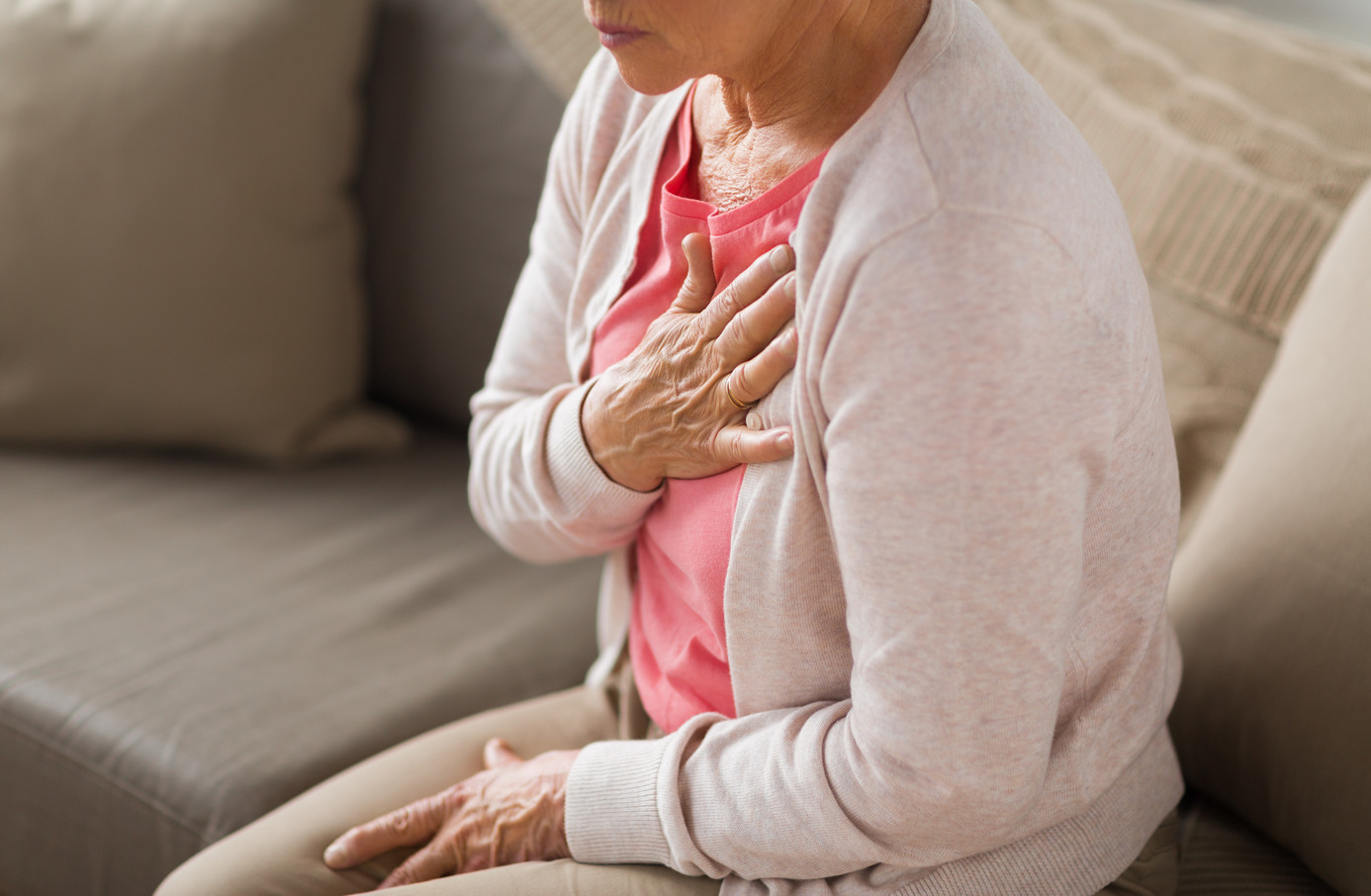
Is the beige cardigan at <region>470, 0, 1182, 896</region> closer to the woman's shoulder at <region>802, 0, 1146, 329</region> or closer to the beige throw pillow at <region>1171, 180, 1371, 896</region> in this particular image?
the woman's shoulder at <region>802, 0, 1146, 329</region>

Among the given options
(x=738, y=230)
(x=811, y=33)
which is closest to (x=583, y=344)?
(x=738, y=230)

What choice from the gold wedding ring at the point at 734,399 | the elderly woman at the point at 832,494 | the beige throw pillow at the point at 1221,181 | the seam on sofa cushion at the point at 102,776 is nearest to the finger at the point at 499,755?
the elderly woman at the point at 832,494

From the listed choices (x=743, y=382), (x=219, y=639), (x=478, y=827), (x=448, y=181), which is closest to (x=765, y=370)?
(x=743, y=382)

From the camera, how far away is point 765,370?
0.71 meters

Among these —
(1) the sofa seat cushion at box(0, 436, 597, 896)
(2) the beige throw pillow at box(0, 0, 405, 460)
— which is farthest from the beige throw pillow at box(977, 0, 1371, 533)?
(2) the beige throw pillow at box(0, 0, 405, 460)

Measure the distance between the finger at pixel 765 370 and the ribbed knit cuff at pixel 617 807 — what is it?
262mm

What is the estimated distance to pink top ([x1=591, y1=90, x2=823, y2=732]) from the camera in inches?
29.0

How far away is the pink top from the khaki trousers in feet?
0.40

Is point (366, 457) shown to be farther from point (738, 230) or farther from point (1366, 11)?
point (1366, 11)

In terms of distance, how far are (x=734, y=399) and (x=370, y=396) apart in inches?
42.8

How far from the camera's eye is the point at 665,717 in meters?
0.89

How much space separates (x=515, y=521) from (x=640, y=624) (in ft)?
0.51

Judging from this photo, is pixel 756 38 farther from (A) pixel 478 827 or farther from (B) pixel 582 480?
(A) pixel 478 827

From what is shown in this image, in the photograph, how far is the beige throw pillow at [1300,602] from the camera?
32.1 inches
